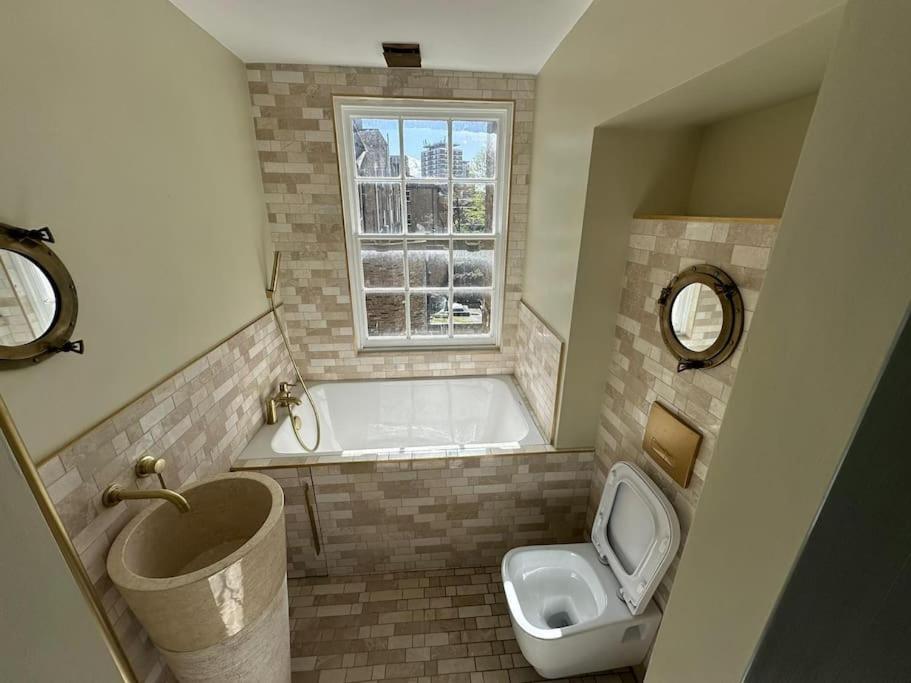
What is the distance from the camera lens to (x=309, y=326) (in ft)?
8.10

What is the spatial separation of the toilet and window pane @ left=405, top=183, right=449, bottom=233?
1.79m

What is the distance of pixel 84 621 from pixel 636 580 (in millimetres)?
1493

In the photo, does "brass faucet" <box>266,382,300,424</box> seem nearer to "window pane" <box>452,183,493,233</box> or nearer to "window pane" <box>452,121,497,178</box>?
"window pane" <box>452,183,493,233</box>

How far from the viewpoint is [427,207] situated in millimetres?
2406

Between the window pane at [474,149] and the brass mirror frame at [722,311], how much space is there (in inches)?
60.0

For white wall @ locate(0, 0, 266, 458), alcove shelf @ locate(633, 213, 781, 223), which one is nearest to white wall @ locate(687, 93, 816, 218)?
alcove shelf @ locate(633, 213, 781, 223)

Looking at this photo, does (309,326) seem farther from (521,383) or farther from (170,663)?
(170,663)

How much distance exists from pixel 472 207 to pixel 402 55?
2.90 ft

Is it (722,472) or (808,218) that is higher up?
(808,218)

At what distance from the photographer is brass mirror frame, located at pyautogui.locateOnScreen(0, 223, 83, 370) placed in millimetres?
828

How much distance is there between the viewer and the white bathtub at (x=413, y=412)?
237 centimetres

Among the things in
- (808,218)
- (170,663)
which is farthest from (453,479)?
(808,218)

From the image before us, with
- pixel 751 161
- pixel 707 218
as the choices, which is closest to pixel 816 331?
pixel 707 218

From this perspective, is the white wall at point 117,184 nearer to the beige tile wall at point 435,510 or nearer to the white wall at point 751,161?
the beige tile wall at point 435,510
